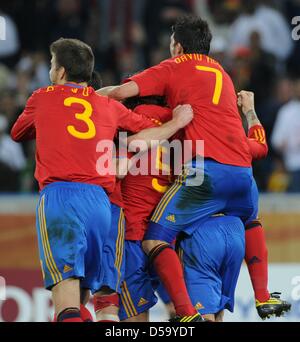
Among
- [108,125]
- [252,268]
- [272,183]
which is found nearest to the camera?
[108,125]

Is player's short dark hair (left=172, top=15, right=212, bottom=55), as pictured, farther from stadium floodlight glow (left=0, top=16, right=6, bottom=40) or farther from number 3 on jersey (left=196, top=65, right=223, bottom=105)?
stadium floodlight glow (left=0, top=16, right=6, bottom=40)

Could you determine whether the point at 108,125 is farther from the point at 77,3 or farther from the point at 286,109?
the point at 77,3

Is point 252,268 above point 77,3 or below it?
below

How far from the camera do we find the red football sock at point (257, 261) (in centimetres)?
830

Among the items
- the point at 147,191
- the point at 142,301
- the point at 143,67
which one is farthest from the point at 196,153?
the point at 143,67

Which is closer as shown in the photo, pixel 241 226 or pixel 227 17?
pixel 241 226

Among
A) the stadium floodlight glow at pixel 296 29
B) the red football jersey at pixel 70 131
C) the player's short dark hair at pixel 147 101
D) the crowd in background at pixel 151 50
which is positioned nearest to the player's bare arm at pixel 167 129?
the red football jersey at pixel 70 131

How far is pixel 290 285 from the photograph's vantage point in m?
11.9

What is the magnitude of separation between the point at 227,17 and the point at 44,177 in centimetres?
841

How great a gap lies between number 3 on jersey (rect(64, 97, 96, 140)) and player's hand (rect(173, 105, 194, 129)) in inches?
25.6

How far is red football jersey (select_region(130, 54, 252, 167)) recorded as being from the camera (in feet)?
26.3

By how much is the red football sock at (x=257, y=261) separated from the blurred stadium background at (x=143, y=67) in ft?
10.9

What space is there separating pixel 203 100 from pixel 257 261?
4.43 feet
